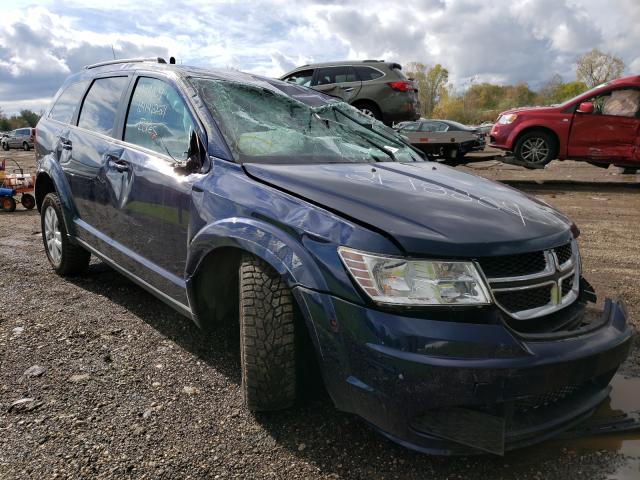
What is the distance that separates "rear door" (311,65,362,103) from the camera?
434 inches

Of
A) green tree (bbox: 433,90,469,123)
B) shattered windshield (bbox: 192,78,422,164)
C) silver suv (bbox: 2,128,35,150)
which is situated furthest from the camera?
green tree (bbox: 433,90,469,123)

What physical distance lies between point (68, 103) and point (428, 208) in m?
3.53

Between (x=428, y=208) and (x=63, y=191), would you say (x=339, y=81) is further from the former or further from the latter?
(x=428, y=208)

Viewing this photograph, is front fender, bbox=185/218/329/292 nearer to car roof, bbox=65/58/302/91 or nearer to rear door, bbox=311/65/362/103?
car roof, bbox=65/58/302/91

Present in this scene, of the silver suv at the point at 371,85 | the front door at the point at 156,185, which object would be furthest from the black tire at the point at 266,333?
the silver suv at the point at 371,85

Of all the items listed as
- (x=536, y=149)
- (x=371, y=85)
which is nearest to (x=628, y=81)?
(x=536, y=149)

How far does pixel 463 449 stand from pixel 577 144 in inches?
362

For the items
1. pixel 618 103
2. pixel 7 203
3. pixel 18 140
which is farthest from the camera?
pixel 18 140

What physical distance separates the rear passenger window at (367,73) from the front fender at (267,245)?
9.41m

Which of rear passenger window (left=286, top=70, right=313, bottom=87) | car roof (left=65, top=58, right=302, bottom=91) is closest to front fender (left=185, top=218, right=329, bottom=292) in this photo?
car roof (left=65, top=58, right=302, bottom=91)

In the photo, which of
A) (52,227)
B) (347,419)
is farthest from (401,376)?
(52,227)

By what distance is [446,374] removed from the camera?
1.80m

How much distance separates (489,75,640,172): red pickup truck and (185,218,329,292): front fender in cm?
902

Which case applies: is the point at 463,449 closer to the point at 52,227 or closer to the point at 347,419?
the point at 347,419
